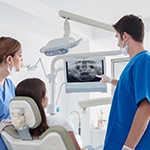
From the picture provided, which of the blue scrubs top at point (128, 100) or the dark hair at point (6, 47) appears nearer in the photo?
the blue scrubs top at point (128, 100)

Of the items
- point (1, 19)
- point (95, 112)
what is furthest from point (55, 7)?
point (95, 112)

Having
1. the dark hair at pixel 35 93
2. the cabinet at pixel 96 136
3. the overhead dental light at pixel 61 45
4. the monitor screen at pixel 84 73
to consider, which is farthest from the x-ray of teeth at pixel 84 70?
the cabinet at pixel 96 136

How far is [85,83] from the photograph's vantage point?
7.19ft

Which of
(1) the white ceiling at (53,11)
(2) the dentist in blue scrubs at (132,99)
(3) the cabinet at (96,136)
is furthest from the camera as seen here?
(3) the cabinet at (96,136)

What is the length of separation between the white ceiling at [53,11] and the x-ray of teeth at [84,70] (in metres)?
0.89

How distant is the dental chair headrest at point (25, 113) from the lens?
127 cm

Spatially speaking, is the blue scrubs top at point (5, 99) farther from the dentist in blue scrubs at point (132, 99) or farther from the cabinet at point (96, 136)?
the cabinet at point (96, 136)

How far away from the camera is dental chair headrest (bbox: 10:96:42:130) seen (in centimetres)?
127

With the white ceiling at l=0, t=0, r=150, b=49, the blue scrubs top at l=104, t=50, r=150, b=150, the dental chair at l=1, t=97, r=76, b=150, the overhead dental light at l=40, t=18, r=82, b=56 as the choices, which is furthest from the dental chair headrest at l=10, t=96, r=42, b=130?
the white ceiling at l=0, t=0, r=150, b=49

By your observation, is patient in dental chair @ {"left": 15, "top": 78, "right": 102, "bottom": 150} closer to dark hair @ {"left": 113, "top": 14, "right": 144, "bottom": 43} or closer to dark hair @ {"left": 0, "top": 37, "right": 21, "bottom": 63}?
dark hair @ {"left": 0, "top": 37, "right": 21, "bottom": 63}

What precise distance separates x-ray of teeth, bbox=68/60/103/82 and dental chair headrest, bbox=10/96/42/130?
0.95 meters

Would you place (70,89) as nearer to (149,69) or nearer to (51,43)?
(51,43)

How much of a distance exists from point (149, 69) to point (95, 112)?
9.84ft

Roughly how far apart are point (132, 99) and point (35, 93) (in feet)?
1.62
